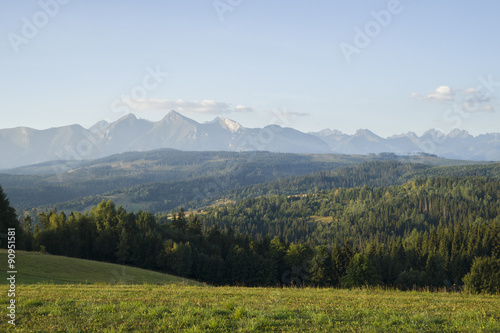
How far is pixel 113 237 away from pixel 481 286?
7253 cm

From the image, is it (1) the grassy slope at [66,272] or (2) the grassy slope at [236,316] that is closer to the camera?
(2) the grassy slope at [236,316]

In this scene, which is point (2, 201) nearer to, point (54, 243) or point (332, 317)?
point (54, 243)

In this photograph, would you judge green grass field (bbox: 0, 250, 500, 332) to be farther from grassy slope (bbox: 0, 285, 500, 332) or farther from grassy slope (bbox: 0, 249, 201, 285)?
grassy slope (bbox: 0, 249, 201, 285)

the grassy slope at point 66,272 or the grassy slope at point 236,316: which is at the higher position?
the grassy slope at point 236,316

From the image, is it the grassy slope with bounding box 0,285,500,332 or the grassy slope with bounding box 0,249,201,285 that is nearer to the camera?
the grassy slope with bounding box 0,285,500,332

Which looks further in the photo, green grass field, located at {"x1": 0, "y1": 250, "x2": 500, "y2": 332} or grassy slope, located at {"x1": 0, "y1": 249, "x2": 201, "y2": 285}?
grassy slope, located at {"x1": 0, "y1": 249, "x2": 201, "y2": 285}

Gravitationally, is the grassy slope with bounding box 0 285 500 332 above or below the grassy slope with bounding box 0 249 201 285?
above

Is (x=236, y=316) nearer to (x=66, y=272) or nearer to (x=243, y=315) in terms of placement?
(x=243, y=315)

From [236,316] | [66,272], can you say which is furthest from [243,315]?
[66,272]

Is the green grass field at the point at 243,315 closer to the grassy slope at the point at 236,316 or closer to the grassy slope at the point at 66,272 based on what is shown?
the grassy slope at the point at 236,316

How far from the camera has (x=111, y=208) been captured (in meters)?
82.4

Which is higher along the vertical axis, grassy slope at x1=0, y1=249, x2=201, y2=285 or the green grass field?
the green grass field

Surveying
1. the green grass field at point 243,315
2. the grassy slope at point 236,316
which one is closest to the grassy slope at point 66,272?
the green grass field at point 243,315

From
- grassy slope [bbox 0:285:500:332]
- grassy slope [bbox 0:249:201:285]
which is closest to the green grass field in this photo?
grassy slope [bbox 0:285:500:332]
